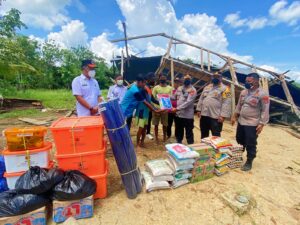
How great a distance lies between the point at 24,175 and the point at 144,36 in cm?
695

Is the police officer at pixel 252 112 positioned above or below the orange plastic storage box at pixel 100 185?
above

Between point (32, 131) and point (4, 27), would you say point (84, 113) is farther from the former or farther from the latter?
point (4, 27)

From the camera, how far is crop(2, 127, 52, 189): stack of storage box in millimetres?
2588

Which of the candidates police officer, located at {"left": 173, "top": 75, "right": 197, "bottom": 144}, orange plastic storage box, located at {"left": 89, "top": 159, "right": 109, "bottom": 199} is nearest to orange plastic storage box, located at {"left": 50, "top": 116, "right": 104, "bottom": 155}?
orange plastic storage box, located at {"left": 89, "top": 159, "right": 109, "bottom": 199}

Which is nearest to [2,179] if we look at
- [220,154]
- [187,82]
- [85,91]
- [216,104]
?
[85,91]

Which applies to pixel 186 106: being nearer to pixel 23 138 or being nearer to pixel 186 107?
pixel 186 107

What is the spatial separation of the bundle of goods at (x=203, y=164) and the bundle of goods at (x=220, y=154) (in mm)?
105

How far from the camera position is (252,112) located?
148 inches

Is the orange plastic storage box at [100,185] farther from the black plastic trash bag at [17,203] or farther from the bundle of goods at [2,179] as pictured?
the bundle of goods at [2,179]

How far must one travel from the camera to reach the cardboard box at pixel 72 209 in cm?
242

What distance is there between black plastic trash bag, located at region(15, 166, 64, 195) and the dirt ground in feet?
1.77

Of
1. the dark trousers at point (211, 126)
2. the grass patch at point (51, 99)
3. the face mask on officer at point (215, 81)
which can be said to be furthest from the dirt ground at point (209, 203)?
the grass patch at point (51, 99)

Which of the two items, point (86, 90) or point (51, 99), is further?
point (51, 99)

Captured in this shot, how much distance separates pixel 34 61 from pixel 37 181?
2799 centimetres
